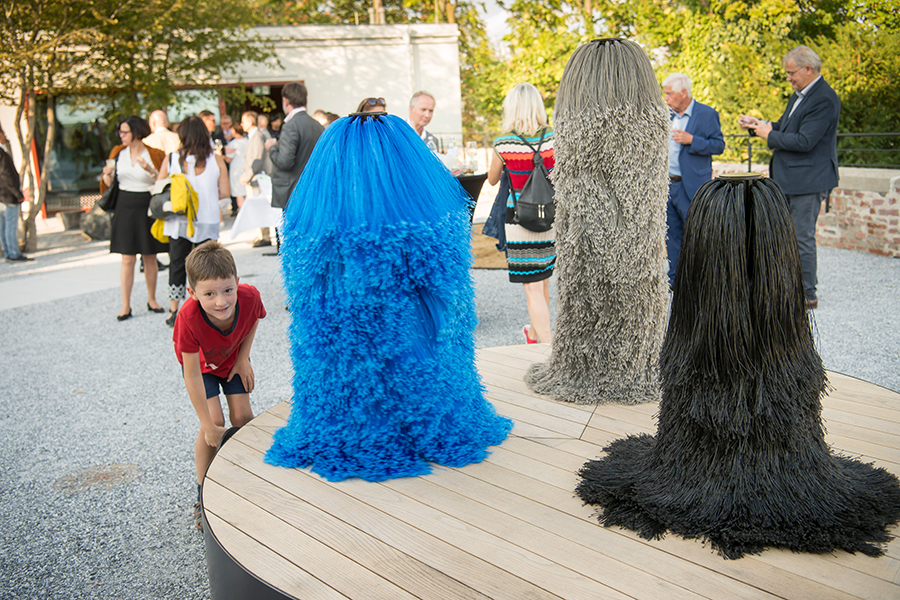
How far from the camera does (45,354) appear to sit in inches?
237

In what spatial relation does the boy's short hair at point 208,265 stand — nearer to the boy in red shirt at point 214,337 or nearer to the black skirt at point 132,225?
the boy in red shirt at point 214,337

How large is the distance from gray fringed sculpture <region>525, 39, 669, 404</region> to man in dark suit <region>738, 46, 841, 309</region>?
126 inches

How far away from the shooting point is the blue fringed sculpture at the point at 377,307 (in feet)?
7.71

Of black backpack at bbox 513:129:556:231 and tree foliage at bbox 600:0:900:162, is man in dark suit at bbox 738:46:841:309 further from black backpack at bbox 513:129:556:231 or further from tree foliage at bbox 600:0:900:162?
tree foliage at bbox 600:0:900:162

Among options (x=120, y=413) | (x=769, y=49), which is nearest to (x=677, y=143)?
(x=120, y=413)

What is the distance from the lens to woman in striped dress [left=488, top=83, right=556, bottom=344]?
14.0 ft

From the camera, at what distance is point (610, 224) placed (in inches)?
121

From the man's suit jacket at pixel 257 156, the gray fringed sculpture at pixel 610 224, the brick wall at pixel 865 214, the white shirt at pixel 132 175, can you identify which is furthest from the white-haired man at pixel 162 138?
the brick wall at pixel 865 214

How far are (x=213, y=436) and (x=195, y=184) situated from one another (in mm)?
3761

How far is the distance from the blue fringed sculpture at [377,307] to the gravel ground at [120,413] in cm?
91

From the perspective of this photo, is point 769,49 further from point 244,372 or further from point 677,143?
point 244,372

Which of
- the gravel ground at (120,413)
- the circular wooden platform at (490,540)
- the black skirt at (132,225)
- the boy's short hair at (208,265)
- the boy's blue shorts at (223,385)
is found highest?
the boy's short hair at (208,265)

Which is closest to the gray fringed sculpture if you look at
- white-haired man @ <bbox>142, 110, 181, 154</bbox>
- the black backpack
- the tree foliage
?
the black backpack

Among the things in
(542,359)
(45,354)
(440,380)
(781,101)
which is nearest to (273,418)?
(440,380)
